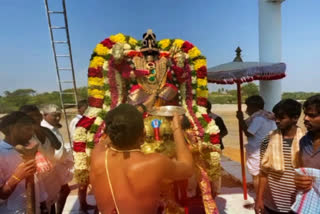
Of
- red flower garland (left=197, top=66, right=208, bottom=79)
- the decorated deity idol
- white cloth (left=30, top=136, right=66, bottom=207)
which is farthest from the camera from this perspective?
red flower garland (left=197, top=66, right=208, bottom=79)

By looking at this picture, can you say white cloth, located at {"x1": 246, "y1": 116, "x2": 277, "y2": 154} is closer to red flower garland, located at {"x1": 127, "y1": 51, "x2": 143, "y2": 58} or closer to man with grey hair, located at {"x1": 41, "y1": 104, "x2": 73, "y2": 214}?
red flower garland, located at {"x1": 127, "y1": 51, "x2": 143, "y2": 58}

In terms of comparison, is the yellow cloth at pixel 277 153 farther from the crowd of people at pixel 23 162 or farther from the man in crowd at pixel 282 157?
the crowd of people at pixel 23 162

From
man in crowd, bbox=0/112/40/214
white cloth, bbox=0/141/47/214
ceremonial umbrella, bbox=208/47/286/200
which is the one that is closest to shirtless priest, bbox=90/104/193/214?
man in crowd, bbox=0/112/40/214

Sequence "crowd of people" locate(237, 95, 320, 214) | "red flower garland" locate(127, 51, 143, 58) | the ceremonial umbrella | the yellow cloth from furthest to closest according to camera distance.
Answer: the ceremonial umbrella → "red flower garland" locate(127, 51, 143, 58) → the yellow cloth → "crowd of people" locate(237, 95, 320, 214)

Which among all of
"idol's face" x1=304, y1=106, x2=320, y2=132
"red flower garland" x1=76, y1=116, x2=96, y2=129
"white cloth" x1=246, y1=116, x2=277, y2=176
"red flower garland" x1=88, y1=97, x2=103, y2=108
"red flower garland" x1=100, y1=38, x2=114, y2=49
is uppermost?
"red flower garland" x1=100, y1=38, x2=114, y2=49

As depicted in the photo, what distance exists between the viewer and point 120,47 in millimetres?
4164

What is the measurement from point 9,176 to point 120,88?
2.17 meters

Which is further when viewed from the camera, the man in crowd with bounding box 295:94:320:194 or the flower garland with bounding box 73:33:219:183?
the flower garland with bounding box 73:33:219:183

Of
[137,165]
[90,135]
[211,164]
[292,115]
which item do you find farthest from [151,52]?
[137,165]

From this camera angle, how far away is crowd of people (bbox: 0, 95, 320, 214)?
1.96 meters

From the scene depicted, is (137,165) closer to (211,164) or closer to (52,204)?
(211,164)

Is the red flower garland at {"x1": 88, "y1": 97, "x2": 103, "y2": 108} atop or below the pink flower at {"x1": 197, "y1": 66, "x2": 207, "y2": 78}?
below

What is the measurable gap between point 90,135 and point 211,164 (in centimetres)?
187

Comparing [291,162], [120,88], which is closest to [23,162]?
[120,88]
